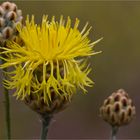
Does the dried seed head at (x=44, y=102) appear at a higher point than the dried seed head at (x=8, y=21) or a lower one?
lower

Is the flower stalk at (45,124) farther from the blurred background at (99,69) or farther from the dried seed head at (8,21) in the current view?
the blurred background at (99,69)

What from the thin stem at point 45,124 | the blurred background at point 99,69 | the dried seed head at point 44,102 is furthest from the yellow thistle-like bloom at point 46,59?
the blurred background at point 99,69

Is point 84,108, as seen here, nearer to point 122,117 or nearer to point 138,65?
point 138,65

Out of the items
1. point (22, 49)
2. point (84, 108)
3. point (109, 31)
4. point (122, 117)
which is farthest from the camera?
point (109, 31)

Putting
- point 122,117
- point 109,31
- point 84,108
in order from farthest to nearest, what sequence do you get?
point 109,31, point 84,108, point 122,117

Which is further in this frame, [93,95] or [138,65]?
[138,65]

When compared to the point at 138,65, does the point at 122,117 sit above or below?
below

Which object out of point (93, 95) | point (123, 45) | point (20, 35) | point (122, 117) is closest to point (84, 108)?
point (93, 95)
